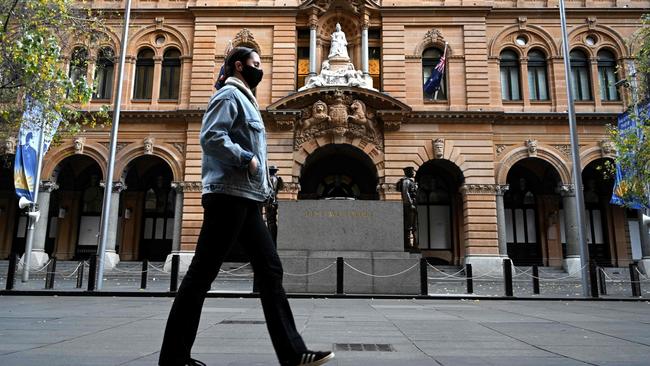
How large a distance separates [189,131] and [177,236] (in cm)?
538

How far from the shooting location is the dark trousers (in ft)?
10.3

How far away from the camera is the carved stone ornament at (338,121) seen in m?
23.2

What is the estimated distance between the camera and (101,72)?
85.7 feet

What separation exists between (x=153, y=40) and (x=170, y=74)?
2.09m

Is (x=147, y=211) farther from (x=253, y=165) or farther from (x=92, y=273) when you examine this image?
(x=253, y=165)

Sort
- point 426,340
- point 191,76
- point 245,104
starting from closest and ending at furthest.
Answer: point 245,104 → point 426,340 → point 191,76

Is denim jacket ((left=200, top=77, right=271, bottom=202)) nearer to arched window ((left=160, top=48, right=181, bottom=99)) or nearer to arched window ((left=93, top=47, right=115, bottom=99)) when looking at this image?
arched window ((left=160, top=48, right=181, bottom=99))

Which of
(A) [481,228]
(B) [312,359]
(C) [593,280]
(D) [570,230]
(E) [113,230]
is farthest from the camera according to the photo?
(E) [113,230]

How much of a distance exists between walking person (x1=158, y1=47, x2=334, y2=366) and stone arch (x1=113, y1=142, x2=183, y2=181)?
2193 cm

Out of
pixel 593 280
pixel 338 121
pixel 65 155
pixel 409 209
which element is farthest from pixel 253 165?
pixel 65 155

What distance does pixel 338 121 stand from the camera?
75.8 feet

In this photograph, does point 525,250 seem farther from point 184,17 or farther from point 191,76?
point 184,17

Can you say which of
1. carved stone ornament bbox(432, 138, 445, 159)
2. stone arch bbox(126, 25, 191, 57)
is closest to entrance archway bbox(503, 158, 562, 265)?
carved stone ornament bbox(432, 138, 445, 159)

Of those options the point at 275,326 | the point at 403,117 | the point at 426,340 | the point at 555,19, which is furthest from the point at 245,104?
the point at 555,19
